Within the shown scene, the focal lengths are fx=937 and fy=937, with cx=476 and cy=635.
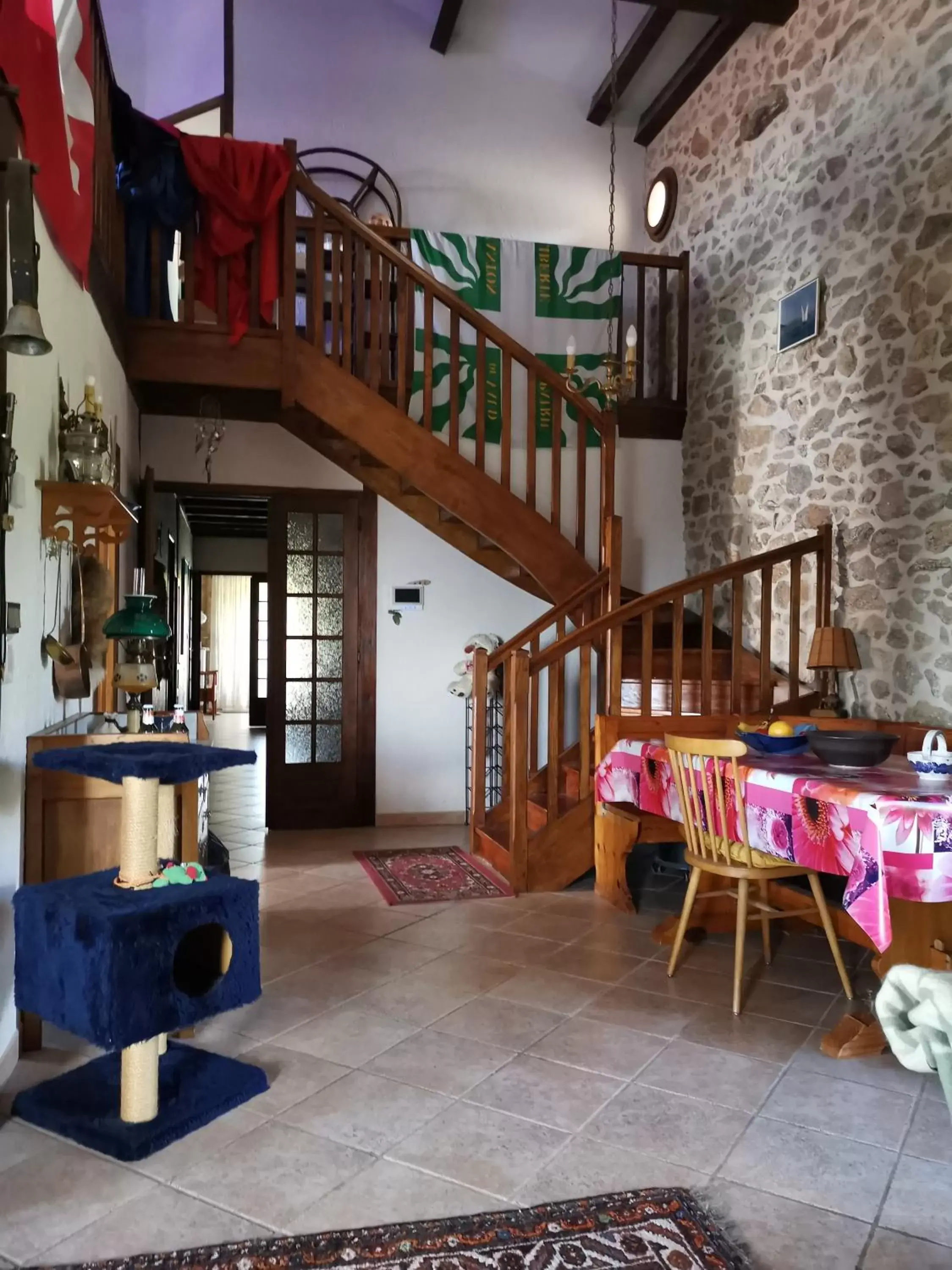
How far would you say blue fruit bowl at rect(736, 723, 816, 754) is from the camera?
3295 mm

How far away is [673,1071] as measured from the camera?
8.48 ft

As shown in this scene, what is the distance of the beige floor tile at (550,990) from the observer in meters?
3.06

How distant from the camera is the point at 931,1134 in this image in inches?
89.4

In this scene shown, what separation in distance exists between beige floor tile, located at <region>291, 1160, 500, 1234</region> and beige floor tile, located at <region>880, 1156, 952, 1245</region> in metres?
0.82

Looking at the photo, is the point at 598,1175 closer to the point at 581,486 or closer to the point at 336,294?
the point at 581,486

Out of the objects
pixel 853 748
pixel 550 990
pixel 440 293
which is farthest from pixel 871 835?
pixel 440 293

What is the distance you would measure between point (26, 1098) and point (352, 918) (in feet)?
5.72

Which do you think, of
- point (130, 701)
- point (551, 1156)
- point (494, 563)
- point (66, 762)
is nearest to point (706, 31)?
point (494, 563)

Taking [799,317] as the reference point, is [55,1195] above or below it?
below

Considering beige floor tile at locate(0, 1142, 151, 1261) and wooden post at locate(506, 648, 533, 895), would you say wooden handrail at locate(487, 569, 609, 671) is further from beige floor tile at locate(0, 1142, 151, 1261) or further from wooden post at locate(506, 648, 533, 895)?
beige floor tile at locate(0, 1142, 151, 1261)

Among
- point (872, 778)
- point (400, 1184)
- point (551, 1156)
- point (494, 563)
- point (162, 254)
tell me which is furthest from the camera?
point (494, 563)

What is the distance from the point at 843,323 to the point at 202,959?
4.27 metres

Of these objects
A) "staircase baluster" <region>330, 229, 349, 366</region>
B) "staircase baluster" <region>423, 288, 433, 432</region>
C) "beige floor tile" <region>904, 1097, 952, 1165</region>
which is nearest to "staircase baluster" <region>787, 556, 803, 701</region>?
"staircase baluster" <region>423, 288, 433, 432</region>

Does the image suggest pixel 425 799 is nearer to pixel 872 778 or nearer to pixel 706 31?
pixel 872 778
